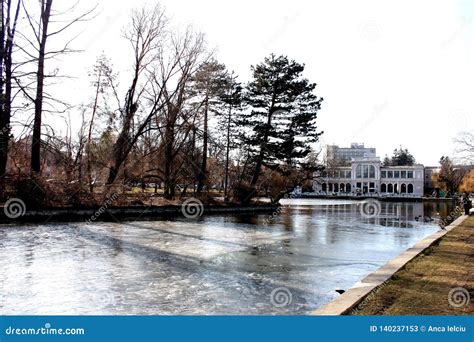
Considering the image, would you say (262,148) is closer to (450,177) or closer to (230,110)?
(230,110)

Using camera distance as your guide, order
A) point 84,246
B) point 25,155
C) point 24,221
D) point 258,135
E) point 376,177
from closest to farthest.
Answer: point 84,246
point 24,221
point 25,155
point 258,135
point 376,177

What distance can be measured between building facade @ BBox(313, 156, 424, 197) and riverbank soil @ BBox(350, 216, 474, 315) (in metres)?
81.1

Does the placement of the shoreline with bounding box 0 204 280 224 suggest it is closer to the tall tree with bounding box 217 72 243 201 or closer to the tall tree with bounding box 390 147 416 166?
the tall tree with bounding box 217 72 243 201

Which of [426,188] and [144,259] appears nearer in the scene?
[144,259]

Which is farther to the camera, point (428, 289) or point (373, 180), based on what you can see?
point (373, 180)

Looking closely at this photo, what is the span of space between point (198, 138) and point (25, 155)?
13594 millimetres

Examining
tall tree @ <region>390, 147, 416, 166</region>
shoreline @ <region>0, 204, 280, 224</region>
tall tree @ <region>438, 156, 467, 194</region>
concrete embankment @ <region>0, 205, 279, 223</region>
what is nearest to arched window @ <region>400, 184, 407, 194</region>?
tall tree @ <region>438, 156, 467, 194</region>

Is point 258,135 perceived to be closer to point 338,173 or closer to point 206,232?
point 206,232

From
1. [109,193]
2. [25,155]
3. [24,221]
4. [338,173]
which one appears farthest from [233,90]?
[338,173]

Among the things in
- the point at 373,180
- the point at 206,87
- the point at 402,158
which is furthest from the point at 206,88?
the point at 402,158

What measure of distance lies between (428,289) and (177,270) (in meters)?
4.95

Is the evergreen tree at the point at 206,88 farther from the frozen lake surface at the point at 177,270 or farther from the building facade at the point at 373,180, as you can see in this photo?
the building facade at the point at 373,180

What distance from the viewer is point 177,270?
9.48 m

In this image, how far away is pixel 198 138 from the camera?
1341 inches
